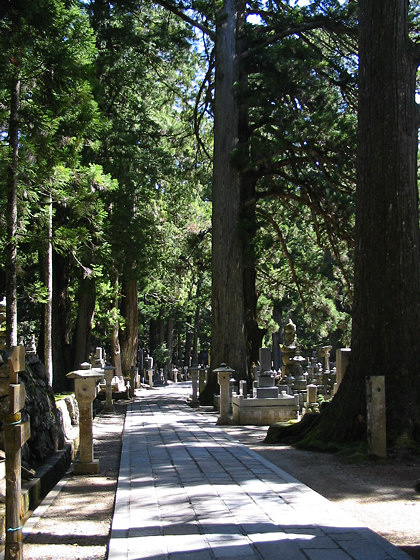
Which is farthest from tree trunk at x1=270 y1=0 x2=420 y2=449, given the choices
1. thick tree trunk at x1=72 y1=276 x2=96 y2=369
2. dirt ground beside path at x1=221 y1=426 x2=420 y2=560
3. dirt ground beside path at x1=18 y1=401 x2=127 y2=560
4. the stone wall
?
thick tree trunk at x1=72 y1=276 x2=96 y2=369

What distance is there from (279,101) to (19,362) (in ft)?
53.8

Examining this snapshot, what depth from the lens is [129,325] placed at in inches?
1262

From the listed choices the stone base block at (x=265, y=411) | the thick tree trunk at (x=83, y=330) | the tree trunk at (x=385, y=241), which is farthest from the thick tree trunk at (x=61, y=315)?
the tree trunk at (x=385, y=241)

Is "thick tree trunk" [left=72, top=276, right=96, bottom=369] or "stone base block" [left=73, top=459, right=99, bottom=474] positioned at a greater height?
"thick tree trunk" [left=72, top=276, right=96, bottom=369]

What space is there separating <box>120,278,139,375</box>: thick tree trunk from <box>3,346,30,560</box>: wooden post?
25783mm

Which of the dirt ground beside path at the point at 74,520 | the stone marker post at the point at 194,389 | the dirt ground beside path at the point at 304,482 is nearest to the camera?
the dirt ground beside path at the point at 74,520

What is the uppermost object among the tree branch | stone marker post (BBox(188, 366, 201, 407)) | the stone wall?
the tree branch

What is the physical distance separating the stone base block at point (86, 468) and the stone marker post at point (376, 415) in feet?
12.6

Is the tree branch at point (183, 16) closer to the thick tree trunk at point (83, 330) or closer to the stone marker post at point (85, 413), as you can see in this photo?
the thick tree trunk at point (83, 330)

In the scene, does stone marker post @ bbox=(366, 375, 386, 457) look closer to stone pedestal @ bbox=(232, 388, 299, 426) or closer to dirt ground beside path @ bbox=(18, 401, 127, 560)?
dirt ground beside path @ bbox=(18, 401, 127, 560)

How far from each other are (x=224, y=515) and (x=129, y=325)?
2619cm

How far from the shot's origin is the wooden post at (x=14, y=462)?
484 cm

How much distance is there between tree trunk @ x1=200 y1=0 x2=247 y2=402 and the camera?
21000mm

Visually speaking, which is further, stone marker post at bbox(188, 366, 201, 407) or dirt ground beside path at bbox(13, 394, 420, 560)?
stone marker post at bbox(188, 366, 201, 407)
